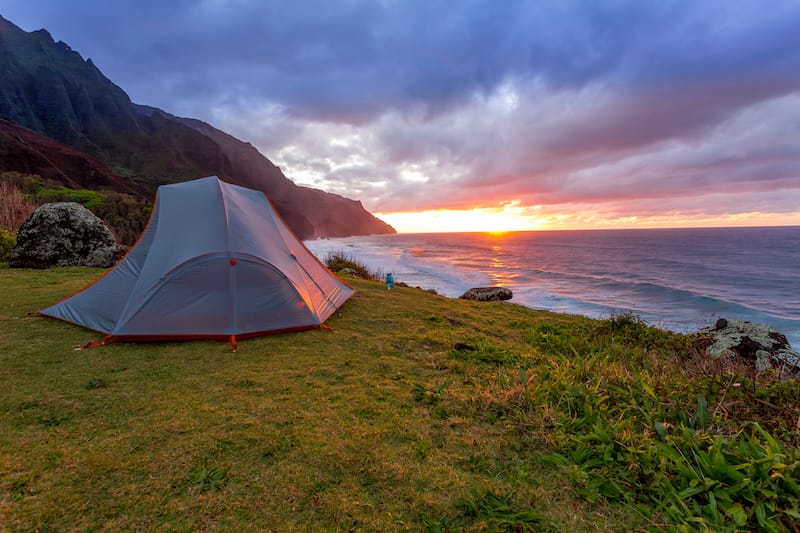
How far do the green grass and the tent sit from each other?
0.67m

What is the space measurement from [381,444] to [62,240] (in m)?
15.6

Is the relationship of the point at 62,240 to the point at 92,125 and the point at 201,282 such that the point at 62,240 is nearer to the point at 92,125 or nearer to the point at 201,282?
the point at 201,282

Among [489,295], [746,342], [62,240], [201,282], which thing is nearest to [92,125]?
[62,240]

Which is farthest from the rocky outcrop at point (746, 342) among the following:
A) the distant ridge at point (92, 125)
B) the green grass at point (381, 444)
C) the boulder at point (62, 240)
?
the distant ridge at point (92, 125)

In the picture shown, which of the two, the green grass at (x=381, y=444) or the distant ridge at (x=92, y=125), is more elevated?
the distant ridge at (x=92, y=125)

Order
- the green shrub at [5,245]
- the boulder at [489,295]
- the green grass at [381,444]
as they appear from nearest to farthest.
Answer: the green grass at [381,444] → the green shrub at [5,245] → the boulder at [489,295]

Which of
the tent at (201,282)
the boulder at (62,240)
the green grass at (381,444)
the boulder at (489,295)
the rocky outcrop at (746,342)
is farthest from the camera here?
the boulder at (489,295)

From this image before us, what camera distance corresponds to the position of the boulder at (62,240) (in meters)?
11.2

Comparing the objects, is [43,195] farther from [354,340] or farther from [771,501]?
[771,501]

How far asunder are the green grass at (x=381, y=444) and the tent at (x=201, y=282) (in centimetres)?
67

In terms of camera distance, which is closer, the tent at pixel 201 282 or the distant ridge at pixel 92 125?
the tent at pixel 201 282

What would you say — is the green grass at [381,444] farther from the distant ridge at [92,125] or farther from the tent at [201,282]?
the distant ridge at [92,125]

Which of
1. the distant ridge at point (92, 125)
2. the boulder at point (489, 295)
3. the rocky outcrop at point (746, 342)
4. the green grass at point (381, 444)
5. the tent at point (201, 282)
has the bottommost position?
the boulder at point (489, 295)

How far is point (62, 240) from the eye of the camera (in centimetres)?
1175
